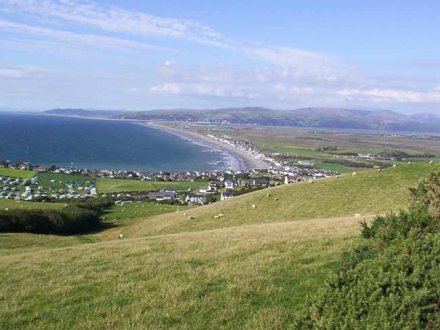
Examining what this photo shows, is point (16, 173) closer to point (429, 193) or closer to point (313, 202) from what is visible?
point (313, 202)

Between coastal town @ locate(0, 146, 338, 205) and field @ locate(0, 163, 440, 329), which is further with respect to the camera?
coastal town @ locate(0, 146, 338, 205)

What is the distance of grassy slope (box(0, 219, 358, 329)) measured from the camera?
10523mm

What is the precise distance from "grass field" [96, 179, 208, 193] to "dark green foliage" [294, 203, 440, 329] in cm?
11901

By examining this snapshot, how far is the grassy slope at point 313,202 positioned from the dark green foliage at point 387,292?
27925 mm

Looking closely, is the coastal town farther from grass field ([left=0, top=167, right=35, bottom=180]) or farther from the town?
grass field ([left=0, top=167, right=35, bottom=180])

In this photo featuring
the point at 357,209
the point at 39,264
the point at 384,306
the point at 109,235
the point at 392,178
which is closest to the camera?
the point at 384,306

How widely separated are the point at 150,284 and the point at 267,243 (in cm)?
646

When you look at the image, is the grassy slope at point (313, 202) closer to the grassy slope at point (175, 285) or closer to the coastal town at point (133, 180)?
the grassy slope at point (175, 285)

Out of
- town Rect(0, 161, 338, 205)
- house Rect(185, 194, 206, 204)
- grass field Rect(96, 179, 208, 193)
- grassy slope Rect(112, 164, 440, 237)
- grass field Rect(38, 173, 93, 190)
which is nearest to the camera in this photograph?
grassy slope Rect(112, 164, 440, 237)

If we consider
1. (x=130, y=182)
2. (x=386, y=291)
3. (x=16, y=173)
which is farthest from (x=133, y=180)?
(x=386, y=291)

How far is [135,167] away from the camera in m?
194

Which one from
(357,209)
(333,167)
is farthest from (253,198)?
(333,167)

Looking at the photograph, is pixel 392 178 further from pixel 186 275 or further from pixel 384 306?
pixel 384 306

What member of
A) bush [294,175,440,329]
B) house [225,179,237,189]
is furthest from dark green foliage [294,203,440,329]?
house [225,179,237,189]
